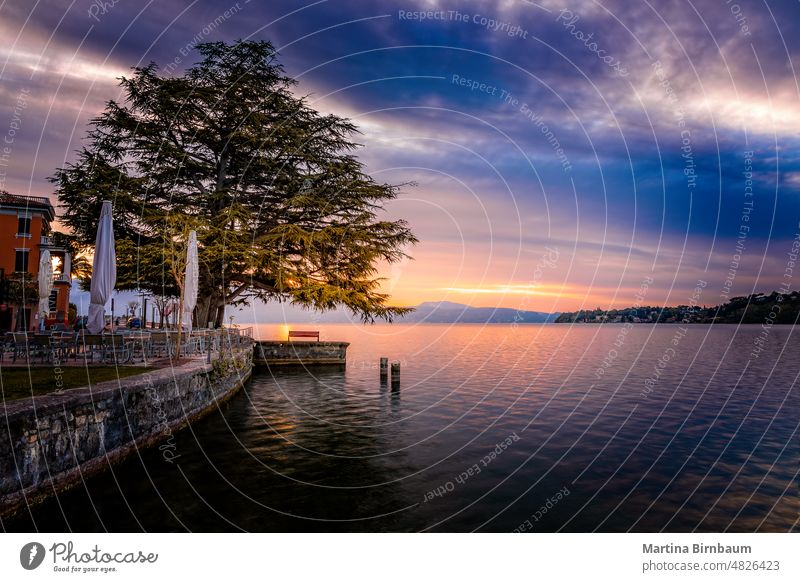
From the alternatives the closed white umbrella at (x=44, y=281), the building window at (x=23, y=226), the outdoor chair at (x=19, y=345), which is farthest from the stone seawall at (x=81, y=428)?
the building window at (x=23, y=226)

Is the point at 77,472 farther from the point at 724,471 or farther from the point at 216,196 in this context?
the point at 216,196

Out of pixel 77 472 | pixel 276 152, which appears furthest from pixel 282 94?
pixel 77 472

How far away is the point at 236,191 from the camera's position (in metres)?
30.8

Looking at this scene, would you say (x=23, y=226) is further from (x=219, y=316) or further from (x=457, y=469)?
(x=457, y=469)

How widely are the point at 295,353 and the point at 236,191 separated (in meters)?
13.6

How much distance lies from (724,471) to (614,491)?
14.9 ft

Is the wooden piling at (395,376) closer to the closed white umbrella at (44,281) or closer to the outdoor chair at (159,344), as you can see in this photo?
the outdoor chair at (159,344)

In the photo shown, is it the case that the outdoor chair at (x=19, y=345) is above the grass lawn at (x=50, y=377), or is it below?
above

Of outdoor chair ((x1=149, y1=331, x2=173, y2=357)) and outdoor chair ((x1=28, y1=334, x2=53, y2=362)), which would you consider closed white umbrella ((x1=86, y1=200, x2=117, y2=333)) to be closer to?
outdoor chair ((x1=28, y1=334, x2=53, y2=362))

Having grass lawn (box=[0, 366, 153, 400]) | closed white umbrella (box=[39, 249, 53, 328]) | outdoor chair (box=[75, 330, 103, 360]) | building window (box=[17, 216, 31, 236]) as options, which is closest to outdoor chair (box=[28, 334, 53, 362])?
outdoor chair (box=[75, 330, 103, 360])

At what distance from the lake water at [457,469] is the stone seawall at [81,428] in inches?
16.0

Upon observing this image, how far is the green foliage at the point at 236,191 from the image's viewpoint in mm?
27750

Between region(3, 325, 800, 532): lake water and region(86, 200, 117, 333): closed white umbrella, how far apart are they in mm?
A: 4172
